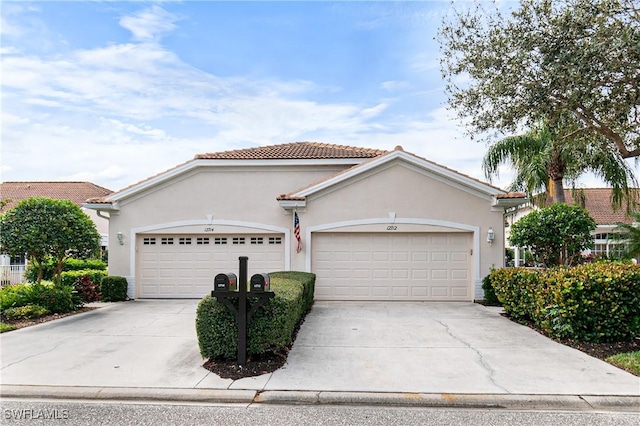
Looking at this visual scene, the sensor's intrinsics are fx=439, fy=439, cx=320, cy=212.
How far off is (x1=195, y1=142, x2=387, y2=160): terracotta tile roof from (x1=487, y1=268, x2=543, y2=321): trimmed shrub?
19.5ft

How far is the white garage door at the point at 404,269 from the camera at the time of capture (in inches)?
522

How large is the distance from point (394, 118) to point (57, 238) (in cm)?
1127

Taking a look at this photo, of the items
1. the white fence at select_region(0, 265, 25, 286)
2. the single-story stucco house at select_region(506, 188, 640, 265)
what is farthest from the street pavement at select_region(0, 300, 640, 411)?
the single-story stucco house at select_region(506, 188, 640, 265)

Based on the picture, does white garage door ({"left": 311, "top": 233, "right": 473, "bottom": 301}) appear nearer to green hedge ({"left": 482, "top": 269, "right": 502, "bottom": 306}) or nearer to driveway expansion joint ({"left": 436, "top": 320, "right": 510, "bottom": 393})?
green hedge ({"left": 482, "top": 269, "right": 502, "bottom": 306})

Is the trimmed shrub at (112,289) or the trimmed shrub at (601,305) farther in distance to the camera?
the trimmed shrub at (112,289)

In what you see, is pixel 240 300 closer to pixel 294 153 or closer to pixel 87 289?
pixel 87 289

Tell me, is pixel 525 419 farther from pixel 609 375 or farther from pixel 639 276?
pixel 639 276

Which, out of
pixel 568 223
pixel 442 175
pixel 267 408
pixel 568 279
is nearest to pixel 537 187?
pixel 568 223

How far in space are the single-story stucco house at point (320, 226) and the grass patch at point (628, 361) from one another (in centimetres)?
589

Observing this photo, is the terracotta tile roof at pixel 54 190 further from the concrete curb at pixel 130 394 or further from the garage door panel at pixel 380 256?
the concrete curb at pixel 130 394

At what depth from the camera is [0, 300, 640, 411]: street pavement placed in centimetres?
546

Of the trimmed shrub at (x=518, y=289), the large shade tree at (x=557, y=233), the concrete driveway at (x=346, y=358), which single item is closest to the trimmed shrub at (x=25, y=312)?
the concrete driveway at (x=346, y=358)

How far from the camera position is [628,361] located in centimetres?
676

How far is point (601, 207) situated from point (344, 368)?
26.1m
